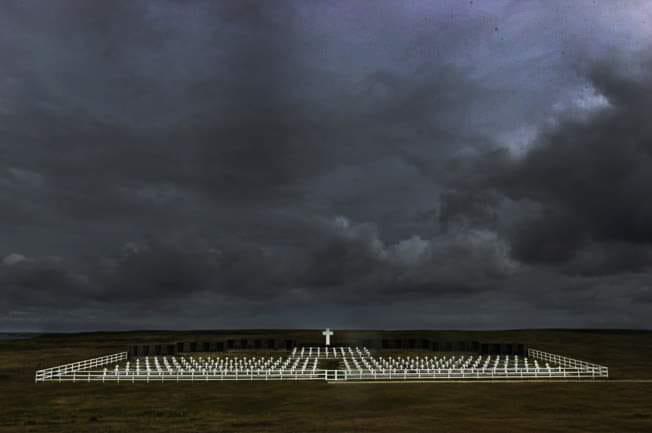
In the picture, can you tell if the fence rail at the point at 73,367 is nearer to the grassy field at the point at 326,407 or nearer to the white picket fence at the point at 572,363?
the grassy field at the point at 326,407

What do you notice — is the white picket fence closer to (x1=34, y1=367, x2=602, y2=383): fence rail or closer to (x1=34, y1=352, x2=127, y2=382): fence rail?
(x1=34, y1=367, x2=602, y2=383): fence rail

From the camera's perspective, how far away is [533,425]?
82.3 feet

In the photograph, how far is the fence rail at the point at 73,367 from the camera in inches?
1781

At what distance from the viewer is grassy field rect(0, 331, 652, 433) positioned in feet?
82.5

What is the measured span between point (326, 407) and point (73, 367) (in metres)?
33.5

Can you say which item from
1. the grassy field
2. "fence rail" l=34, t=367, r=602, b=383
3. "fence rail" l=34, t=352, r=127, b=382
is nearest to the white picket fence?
"fence rail" l=34, t=367, r=602, b=383

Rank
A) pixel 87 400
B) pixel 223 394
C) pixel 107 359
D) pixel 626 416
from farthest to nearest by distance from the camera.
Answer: pixel 107 359
pixel 223 394
pixel 87 400
pixel 626 416

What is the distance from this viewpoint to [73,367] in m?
55.0

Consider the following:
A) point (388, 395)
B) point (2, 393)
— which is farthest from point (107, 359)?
point (388, 395)

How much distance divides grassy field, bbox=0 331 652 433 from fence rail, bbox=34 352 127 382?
2169 mm

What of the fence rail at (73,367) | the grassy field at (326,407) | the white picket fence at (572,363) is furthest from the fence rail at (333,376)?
the grassy field at (326,407)

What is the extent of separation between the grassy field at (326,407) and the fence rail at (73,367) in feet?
7.12

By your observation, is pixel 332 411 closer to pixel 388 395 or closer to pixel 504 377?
pixel 388 395

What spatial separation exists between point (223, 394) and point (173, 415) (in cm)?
766
